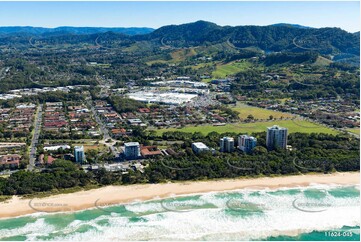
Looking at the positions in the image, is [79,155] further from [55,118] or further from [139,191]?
[55,118]

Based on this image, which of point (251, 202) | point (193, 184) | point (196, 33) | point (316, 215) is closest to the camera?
point (316, 215)

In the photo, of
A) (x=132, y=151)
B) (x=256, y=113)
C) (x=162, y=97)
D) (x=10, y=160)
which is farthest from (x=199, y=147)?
(x=162, y=97)

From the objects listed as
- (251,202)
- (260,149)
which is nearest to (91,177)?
(251,202)

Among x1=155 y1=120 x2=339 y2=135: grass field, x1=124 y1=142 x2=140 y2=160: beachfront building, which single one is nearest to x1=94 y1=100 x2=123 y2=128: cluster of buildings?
x1=155 y1=120 x2=339 y2=135: grass field

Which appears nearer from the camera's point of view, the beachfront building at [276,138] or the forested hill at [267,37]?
the beachfront building at [276,138]

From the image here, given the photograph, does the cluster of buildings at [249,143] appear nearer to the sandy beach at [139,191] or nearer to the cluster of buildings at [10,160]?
the sandy beach at [139,191]

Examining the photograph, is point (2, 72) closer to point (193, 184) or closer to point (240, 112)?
point (240, 112)

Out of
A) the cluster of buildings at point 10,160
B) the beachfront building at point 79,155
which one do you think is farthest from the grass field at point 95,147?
the cluster of buildings at point 10,160
